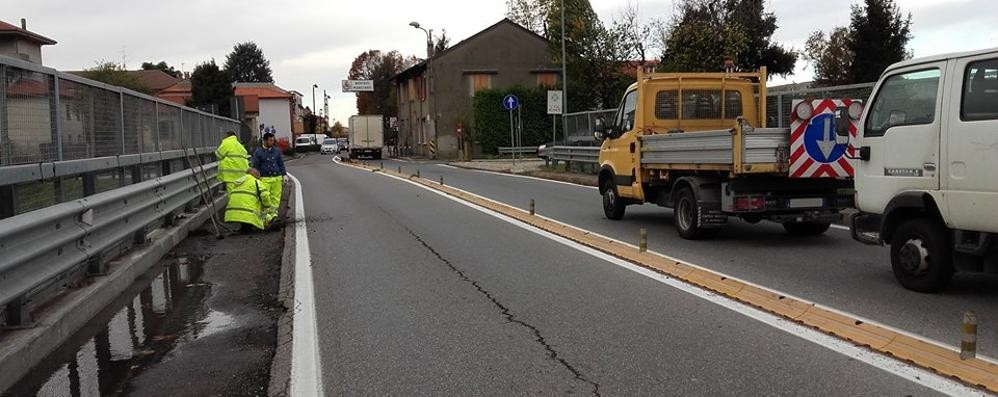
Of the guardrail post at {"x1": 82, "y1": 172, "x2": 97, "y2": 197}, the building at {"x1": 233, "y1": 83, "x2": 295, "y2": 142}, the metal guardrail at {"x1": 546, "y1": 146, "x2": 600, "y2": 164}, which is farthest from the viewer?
the building at {"x1": 233, "y1": 83, "x2": 295, "y2": 142}

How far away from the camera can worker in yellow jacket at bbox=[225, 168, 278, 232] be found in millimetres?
11406

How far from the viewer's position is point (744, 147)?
905cm

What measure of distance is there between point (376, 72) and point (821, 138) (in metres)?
106

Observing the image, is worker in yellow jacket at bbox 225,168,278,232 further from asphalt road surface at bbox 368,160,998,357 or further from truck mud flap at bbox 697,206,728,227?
truck mud flap at bbox 697,206,728,227

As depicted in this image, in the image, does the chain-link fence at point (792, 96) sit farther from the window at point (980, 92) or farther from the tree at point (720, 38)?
the tree at point (720, 38)

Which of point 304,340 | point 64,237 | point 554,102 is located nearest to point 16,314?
point 64,237

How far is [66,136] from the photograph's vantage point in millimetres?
6914

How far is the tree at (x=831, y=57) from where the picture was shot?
192 feet

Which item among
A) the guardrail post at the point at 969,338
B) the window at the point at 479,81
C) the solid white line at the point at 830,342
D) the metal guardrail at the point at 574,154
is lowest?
the solid white line at the point at 830,342

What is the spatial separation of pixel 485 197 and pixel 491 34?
33.7m

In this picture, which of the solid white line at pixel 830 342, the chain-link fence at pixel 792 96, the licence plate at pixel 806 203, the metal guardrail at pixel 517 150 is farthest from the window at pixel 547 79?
the solid white line at pixel 830 342

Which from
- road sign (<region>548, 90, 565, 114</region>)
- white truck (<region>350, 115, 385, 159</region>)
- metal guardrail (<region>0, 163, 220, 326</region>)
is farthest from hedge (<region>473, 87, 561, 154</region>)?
metal guardrail (<region>0, 163, 220, 326</region>)

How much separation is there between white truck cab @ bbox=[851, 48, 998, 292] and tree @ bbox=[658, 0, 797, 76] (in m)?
31.9

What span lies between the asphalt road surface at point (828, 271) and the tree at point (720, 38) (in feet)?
86.2
